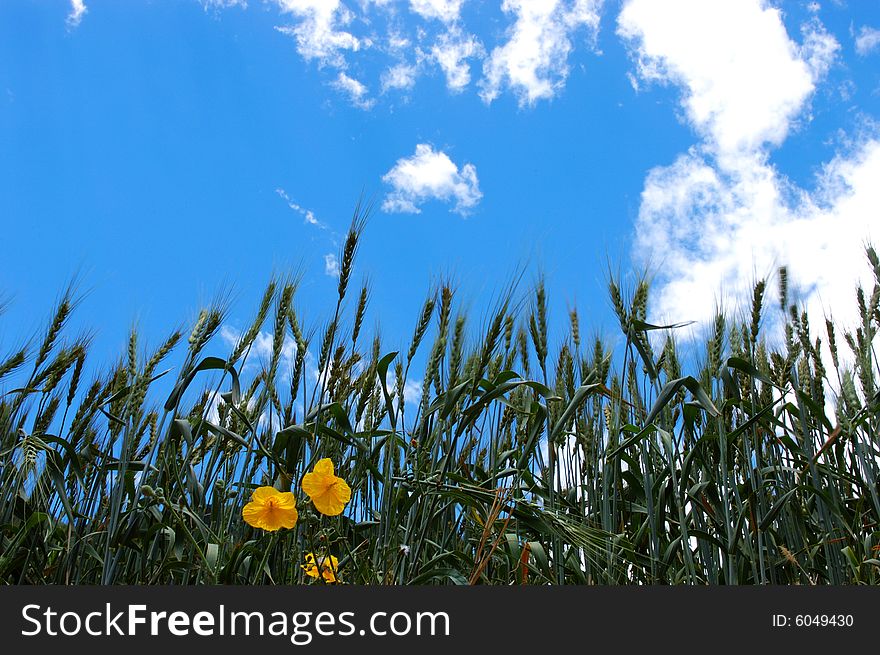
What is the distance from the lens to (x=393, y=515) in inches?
53.5

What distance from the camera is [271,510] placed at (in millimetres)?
1157

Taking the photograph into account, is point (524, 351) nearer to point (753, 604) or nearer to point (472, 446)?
point (472, 446)

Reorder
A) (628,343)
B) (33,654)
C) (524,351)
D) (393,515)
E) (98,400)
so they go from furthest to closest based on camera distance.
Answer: (524,351) → (98,400) → (628,343) → (393,515) → (33,654)

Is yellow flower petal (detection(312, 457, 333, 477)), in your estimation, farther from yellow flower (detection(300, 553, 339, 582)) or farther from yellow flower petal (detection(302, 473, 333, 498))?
yellow flower (detection(300, 553, 339, 582))

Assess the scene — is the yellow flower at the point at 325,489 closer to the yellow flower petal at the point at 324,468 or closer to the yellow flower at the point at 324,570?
the yellow flower petal at the point at 324,468

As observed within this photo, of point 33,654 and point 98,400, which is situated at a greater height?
point 98,400

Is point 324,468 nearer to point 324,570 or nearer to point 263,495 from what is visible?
point 263,495

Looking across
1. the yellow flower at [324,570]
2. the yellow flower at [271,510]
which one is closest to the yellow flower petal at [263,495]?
the yellow flower at [271,510]

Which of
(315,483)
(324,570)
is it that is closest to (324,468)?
(315,483)

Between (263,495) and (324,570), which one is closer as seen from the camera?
(263,495)

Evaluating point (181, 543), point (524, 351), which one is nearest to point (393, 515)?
point (181, 543)

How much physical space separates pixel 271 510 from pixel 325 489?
98 millimetres

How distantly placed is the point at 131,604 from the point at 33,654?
0.49ft

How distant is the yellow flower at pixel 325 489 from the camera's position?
1188mm
